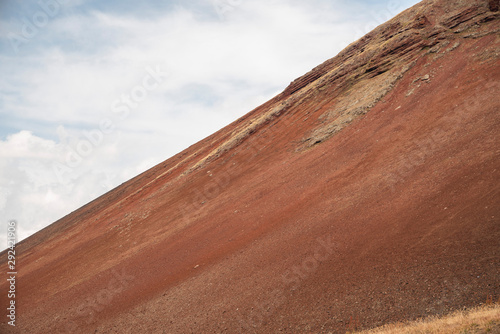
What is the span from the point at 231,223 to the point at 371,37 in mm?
34571

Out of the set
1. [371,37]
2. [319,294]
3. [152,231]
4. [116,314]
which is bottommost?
[319,294]

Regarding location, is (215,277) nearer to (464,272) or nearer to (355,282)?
(355,282)

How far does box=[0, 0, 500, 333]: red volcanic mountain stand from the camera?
36.9 ft

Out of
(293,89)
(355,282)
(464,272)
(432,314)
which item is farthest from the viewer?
(293,89)

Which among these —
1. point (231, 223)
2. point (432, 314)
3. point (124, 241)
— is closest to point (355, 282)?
point (432, 314)

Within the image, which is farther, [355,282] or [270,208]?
[270,208]

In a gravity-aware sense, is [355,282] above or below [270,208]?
below

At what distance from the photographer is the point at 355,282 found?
465 inches

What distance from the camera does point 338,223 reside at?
1620 centimetres

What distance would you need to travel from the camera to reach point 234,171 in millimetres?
33438

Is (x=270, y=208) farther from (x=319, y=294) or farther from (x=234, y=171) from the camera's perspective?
(x=234, y=171)

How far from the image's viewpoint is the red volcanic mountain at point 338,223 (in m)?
11.2

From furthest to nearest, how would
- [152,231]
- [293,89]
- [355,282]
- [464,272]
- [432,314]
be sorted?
[293,89] < [152,231] < [355,282] < [464,272] < [432,314]

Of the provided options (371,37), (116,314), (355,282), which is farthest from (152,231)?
(371,37)
